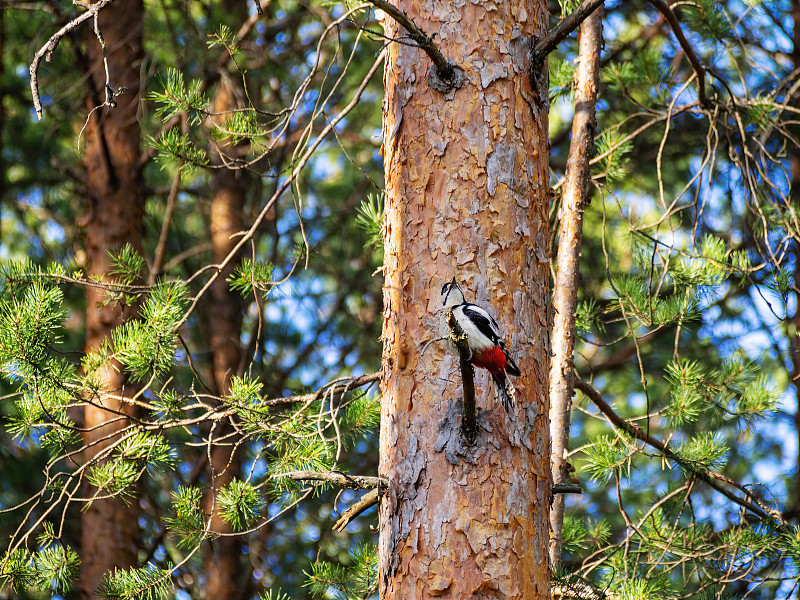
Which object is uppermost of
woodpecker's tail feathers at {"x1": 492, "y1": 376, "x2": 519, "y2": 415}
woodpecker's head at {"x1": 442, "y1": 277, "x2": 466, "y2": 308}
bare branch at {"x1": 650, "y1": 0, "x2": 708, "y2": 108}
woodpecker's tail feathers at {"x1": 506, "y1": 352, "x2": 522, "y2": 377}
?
bare branch at {"x1": 650, "y1": 0, "x2": 708, "y2": 108}

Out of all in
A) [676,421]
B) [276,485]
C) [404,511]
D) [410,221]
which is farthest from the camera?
[676,421]

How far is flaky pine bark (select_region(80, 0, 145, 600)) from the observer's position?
4012 millimetres

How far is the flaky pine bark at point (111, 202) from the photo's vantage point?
13.2 feet

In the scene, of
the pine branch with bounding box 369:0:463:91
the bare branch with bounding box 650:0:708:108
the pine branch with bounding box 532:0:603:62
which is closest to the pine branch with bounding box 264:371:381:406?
the pine branch with bounding box 369:0:463:91

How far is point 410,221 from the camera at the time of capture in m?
2.11

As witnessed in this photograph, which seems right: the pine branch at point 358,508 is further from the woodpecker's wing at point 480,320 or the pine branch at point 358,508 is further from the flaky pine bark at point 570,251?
the flaky pine bark at point 570,251

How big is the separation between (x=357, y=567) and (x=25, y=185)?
410 cm

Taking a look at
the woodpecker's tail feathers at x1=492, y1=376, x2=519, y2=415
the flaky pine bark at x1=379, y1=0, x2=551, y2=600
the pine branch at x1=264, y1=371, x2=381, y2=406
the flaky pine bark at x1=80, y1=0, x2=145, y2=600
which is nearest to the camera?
the flaky pine bark at x1=379, y1=0, x2=551, y2=600

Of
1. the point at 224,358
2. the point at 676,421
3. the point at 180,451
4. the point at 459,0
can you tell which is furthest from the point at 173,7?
the point at 676,421

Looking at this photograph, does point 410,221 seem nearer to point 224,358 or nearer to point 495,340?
point 495,340

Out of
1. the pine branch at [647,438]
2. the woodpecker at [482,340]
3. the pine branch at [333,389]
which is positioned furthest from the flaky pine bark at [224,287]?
the woodpecker at [482,340]

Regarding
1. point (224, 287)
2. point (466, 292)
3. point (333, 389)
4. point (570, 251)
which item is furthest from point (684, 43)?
point (224, 287)

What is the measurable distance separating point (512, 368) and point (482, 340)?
16cm

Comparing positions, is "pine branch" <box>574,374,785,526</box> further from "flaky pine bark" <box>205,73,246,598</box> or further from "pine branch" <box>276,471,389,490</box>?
"flaky pine bark" <box>205,73,246,598</box>
